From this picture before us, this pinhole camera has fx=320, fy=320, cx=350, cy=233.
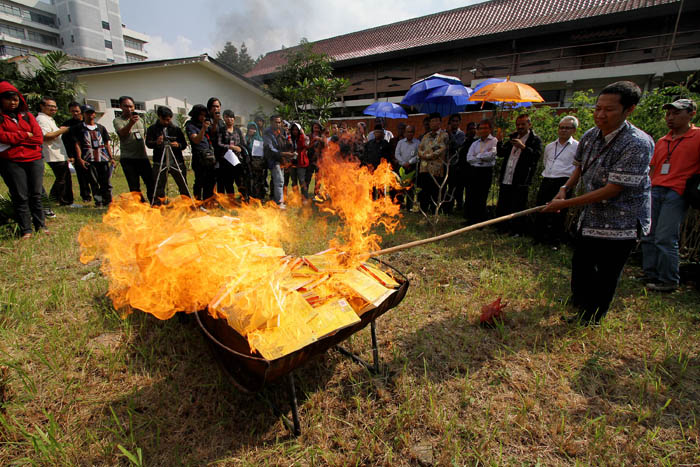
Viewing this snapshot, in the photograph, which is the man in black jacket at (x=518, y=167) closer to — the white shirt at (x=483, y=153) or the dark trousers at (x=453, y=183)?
the white shirt at (x=483, y=153)

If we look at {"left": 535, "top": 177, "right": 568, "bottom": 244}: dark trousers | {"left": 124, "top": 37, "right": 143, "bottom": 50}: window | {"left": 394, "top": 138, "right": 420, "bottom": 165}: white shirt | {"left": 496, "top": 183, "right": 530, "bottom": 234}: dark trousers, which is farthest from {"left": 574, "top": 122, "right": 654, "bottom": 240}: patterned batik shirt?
{"left": 124, "top": 37, "right": 143, "bottom": 50}: window

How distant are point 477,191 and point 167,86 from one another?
57.3 feet

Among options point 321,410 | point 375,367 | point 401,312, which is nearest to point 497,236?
point 401,312

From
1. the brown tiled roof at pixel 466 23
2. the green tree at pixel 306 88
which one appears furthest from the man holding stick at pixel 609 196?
Result: the brown tiled roof at pixel 466 23

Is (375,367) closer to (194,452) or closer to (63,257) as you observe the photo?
(194,452)

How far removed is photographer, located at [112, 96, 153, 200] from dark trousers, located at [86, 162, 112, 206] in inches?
48.9

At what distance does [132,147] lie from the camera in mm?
6137

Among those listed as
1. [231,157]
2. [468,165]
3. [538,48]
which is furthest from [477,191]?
[538,48]

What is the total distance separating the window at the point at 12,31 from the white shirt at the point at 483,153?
67827mm

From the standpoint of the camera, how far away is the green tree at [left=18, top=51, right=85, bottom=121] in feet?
38.2

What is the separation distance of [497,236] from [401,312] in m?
3.31

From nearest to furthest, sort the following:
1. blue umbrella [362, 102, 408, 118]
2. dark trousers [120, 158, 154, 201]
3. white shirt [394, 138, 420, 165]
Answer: dark trousers [120, 158, 154, 201] → white shirt [394, 138, 420, 165] → blue umbrella [362, 102, 408, 118]

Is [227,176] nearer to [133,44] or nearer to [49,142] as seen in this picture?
[49,142]

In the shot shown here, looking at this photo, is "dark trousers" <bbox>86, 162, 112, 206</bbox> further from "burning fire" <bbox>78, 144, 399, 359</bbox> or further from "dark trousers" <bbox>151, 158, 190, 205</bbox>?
"burning fire" <bbox>78, 144, 399, 359</bbox>
